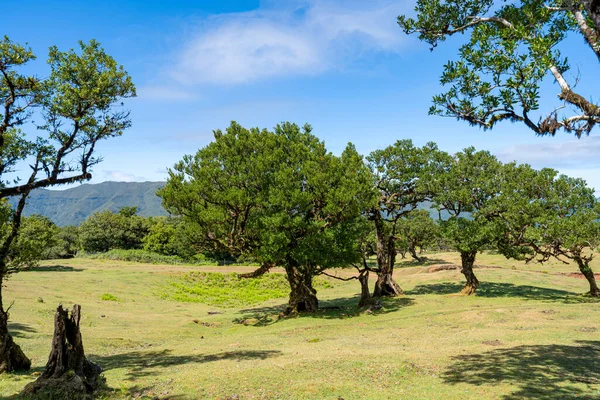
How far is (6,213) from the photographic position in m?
15.3

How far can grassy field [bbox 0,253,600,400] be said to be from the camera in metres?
12.0

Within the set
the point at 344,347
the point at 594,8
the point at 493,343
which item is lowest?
the point at 344,347

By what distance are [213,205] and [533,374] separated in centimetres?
2310

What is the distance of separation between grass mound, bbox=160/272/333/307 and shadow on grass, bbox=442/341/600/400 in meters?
33.4

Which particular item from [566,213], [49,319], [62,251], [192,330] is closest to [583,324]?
[566,213]

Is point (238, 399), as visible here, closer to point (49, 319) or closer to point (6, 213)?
point (6, 213)

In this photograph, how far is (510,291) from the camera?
37531 mm

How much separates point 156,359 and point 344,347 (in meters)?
8.64

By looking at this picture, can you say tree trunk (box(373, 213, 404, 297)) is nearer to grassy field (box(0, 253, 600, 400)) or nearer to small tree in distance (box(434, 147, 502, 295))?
grassy field (box(0, 253, 600, 400))

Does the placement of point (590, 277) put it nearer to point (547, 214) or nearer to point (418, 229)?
point (547, 214)

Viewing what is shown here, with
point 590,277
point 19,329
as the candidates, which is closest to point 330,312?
point 590,277

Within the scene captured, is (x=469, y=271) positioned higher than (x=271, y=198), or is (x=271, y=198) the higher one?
(x=271, y=198)

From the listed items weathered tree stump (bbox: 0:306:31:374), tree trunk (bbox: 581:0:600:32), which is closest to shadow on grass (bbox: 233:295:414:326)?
weathered tree stump (bbox: 0:306:31:374)

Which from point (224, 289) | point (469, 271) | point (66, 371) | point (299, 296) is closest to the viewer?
point (66, 371)
